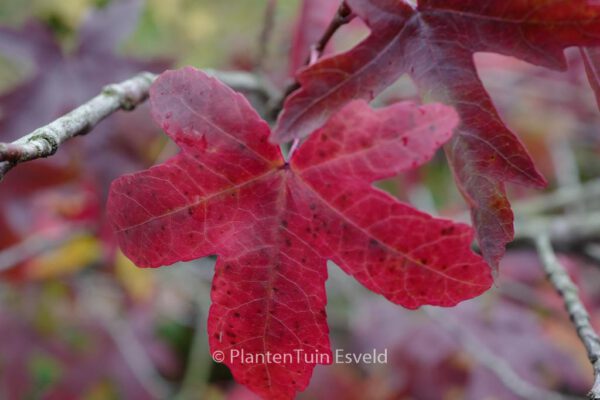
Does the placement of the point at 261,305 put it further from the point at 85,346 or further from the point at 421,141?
the point at 85,346

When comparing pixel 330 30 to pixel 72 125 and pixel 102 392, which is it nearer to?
pixel 72 125

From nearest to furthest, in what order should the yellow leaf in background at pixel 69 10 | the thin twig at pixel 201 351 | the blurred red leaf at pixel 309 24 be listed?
1. the blurred red leaf at pixel 309 24
2. the yellow leaf in background at pixel 69 10
3. the thin twig at pixel 201 351

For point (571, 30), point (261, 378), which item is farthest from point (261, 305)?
point (571, 30)

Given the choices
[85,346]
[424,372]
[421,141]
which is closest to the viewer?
[421,141]

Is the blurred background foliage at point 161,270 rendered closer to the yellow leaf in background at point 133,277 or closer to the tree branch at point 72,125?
the yellow leaf in background at point 133,277

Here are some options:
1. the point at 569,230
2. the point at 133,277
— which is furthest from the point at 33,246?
the point at 569,230

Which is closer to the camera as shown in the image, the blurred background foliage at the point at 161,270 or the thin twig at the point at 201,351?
the blurred background foliage at the point at 161,270

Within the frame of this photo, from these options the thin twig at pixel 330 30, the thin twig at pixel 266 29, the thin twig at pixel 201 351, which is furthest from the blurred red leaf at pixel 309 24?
the thin twig at pixel 201 351
